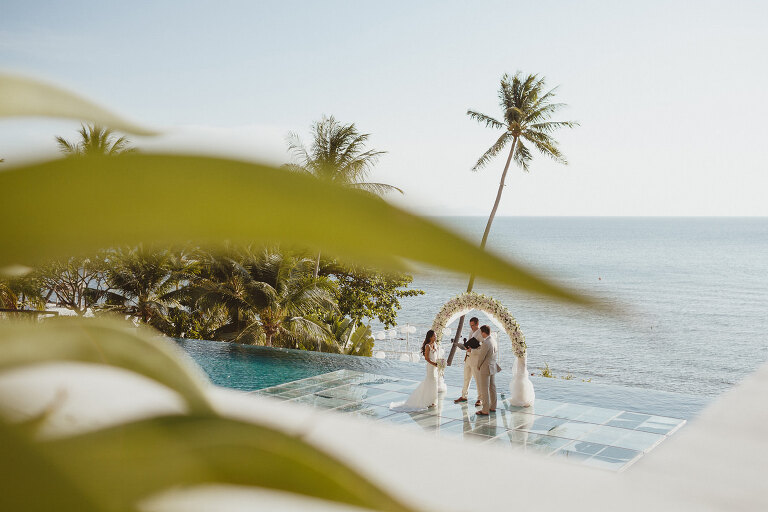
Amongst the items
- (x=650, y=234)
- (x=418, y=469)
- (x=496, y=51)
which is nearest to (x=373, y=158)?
(x=418, y=469)

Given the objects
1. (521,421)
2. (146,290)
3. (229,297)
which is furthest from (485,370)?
(146,290)

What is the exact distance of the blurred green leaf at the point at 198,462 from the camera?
7.3 inches

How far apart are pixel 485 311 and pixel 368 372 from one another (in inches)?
107

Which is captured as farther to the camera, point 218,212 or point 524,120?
point 524,120

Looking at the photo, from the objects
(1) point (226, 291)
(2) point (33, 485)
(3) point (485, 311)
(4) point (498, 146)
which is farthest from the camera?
(4) point (498, 146)

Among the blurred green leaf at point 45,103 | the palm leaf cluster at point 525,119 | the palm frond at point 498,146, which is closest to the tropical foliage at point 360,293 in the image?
the palm frond at point 498,146

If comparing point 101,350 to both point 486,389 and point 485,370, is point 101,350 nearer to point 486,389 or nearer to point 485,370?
point 485,370

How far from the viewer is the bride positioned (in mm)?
9688

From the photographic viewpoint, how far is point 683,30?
7544 cm

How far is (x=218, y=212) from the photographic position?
19 cm

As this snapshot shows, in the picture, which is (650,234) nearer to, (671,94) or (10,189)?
(671,94)

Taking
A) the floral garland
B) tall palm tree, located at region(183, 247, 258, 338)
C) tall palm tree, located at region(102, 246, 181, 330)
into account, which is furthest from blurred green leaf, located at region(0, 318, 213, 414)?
tall palm tree, located at region(102, 246, 181, 330)

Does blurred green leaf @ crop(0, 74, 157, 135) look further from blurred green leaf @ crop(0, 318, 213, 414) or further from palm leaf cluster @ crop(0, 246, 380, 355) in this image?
palm leaf cluster @ crop(0, 246, 380, 355)

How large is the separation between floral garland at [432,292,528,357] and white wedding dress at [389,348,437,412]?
1.06 metres
